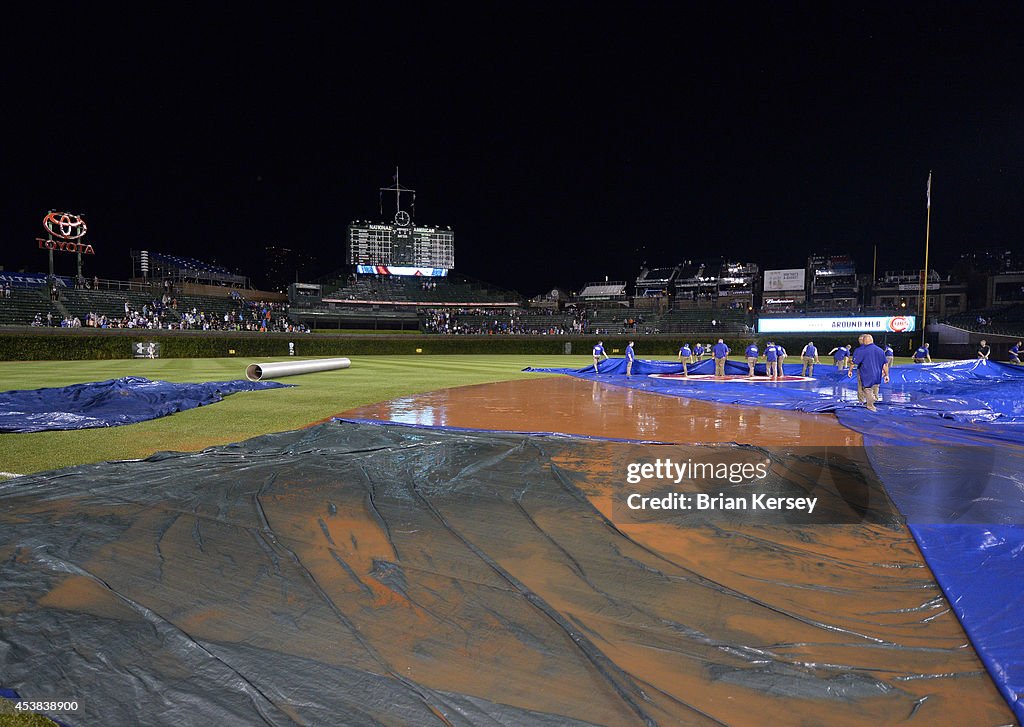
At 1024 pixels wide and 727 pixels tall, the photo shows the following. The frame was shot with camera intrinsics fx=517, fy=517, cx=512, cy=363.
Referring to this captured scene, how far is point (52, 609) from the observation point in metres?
2.51

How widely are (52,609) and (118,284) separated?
4687 centimetres

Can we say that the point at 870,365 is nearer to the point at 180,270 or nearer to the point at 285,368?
the point at 285,368

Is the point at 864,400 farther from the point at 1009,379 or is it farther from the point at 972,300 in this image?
the point at 972,300

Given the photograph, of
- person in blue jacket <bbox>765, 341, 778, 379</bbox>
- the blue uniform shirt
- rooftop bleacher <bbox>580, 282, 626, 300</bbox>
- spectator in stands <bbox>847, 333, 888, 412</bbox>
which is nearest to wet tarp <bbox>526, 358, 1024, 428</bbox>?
spectator in stands <bbox>847, 333, 888, 412</bbox>

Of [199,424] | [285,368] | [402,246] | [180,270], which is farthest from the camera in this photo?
[180,270]

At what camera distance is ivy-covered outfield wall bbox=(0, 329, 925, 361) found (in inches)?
1025

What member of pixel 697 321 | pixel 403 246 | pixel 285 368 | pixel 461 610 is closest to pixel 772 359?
pixel 285 368

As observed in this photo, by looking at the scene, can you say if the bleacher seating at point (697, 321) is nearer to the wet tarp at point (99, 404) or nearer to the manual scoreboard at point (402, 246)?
the manual scoreboard at point (402, 246)

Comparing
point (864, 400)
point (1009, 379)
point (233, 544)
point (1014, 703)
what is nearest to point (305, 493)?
point (233, 544)

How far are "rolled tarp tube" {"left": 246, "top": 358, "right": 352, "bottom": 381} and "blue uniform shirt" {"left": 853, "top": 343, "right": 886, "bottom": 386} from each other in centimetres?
1374

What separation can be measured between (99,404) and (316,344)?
24.1 meters

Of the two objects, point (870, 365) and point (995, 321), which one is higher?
point (995, 321)

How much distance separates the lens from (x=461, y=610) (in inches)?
102

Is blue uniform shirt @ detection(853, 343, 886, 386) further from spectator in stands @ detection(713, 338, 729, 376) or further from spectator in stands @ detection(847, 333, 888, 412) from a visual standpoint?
spectator in stands @ detection(713, 338, 729, 376)
